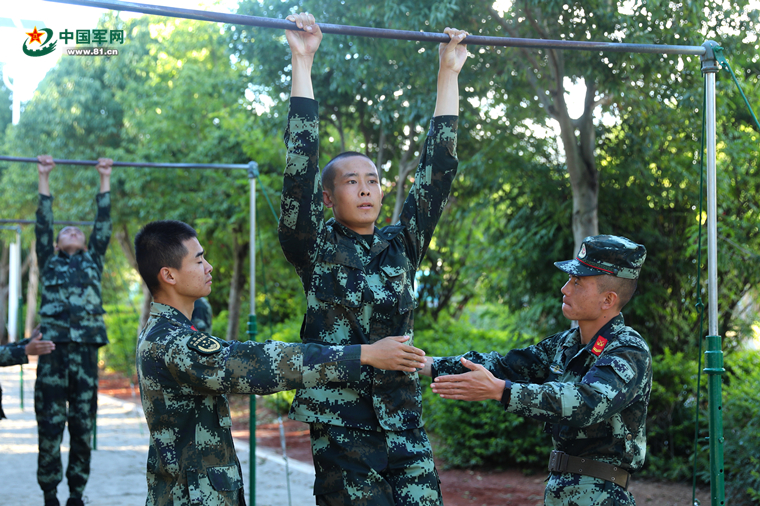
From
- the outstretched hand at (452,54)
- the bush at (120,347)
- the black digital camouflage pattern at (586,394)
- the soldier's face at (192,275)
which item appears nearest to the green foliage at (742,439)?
the black digital camouflage pattern at (586,394)

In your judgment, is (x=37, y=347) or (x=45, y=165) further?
(x=45, y=165)

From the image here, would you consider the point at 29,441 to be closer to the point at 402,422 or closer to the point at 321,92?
the point at 321,92

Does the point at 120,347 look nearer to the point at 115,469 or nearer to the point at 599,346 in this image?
the point at 115,469

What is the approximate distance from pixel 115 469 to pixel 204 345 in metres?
5.55

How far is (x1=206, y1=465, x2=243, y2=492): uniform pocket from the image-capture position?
234 cm

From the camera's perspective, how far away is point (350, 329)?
247 cm

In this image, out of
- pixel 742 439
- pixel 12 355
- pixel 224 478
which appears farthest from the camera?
pixel 742 439

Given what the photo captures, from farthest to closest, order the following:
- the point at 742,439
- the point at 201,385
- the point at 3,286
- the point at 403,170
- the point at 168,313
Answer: the point at 3,286 < the point at 403,170 < the point at 742,439 < the point at 168,313 < the point at 201,385

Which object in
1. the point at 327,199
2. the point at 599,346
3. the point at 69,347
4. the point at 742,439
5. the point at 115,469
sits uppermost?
the point at 327,199

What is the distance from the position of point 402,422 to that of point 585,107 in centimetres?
487

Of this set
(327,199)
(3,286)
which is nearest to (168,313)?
(327,199)

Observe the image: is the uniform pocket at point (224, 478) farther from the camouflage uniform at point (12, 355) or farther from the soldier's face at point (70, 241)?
the soldier's face at point (70, 241)

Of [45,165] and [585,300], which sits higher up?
[45,165]

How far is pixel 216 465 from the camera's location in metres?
2.38
